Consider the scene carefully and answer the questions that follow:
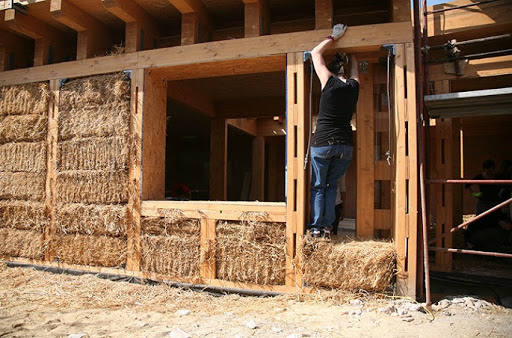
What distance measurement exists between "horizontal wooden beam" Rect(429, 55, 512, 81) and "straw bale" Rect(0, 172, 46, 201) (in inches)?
213

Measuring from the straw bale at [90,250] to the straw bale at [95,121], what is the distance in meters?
1.36

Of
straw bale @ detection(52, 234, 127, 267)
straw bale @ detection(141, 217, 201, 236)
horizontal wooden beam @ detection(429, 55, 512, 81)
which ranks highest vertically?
horizontal wooden beam @ detection(429, 55, 512, 81)

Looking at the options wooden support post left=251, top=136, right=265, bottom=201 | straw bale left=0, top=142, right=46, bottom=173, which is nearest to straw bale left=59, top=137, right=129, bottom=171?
straw bale left=0, top=142, right=46, bottom=173

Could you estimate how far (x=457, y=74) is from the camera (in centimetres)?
423

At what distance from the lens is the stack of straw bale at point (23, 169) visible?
4867mm

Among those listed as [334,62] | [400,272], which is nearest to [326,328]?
[400,272]

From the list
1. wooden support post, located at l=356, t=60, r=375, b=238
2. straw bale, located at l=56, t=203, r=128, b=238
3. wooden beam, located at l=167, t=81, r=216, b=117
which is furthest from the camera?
wooden beam, located at l=167, t=81, r=216, b=117

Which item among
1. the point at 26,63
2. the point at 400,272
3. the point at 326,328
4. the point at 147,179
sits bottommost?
the point at 326,328

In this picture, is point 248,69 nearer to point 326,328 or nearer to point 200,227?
point 200,227

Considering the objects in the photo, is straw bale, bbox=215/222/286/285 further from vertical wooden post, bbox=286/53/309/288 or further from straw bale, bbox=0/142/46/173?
straw bale, bbox=0/142/46/173

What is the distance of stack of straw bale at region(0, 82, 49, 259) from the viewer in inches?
192

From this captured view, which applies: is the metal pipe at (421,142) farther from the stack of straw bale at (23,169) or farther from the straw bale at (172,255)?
the stack of straw bale at (23,169)

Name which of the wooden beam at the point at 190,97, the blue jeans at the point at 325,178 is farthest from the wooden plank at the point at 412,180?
the wooden beam at the point at 190,97

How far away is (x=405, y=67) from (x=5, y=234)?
229 inches
